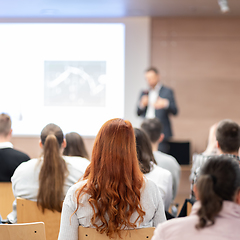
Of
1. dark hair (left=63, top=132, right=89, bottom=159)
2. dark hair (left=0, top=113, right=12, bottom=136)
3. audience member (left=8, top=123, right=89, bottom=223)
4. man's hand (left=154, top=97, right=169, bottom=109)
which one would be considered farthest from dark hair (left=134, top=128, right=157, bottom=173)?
man's hand (left=154, top=97, right=169, bottom=109)

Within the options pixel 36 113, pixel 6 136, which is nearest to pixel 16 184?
pixel 6 136

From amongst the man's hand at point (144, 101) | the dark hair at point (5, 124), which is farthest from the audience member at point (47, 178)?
the man's hand at point (144, 101)

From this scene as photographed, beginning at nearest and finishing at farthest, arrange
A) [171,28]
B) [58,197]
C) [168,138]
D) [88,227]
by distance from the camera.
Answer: [88,227], [58,197], [168,138], [171,28]

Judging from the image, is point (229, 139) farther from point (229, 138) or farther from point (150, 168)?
point (150, 168)

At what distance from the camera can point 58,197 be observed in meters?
1.96

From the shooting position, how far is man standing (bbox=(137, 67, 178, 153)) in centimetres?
495

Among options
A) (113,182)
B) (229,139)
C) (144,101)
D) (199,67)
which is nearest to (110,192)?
(113,182)

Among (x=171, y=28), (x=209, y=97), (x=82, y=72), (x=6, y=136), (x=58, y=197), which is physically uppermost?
(x=171, y=28)

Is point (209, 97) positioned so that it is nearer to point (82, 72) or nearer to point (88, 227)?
point (82, 72)

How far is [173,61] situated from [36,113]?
99.4 inches

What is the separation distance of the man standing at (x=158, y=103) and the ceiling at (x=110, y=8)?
1007 millimetres

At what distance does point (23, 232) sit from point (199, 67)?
16.2 feet

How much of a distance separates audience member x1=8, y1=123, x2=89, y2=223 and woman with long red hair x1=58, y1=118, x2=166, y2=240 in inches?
23.3

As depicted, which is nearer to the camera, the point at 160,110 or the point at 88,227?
the point at 88,227
